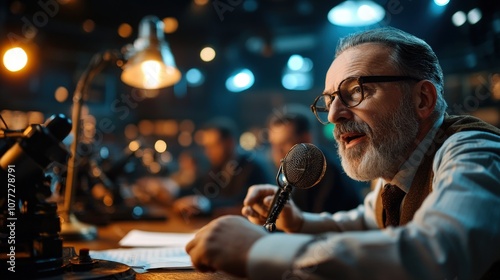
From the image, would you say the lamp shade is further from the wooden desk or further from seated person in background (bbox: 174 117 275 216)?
seated person in background (bbox: 174 117 275 216)

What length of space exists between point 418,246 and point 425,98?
0.65 m

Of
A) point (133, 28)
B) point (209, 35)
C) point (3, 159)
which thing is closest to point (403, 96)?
point (3, 159)

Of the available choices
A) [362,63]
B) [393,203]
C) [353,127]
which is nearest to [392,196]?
[393,203]

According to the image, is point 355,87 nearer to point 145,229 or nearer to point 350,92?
point 350,92

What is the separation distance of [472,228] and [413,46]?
0.65 m

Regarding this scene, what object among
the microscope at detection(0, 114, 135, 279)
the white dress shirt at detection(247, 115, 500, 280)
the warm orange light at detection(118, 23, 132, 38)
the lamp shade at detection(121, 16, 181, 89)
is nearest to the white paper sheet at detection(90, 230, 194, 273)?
the microscope at detection(0, 114, 135, 279)

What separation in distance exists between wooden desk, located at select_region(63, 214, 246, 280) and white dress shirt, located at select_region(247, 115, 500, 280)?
1.19 ft

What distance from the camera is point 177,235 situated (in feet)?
6.13

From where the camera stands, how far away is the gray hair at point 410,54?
114 cm

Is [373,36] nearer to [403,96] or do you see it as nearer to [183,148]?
[403,96]

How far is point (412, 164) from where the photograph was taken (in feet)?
3.69

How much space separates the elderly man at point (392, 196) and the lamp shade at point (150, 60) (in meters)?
0.92

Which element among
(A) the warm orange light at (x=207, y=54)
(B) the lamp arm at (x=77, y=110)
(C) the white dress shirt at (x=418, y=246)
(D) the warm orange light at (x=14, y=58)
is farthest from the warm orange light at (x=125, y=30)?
(C) the white dress shirt at (x=418, y=246)

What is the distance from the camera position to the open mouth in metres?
1.15
